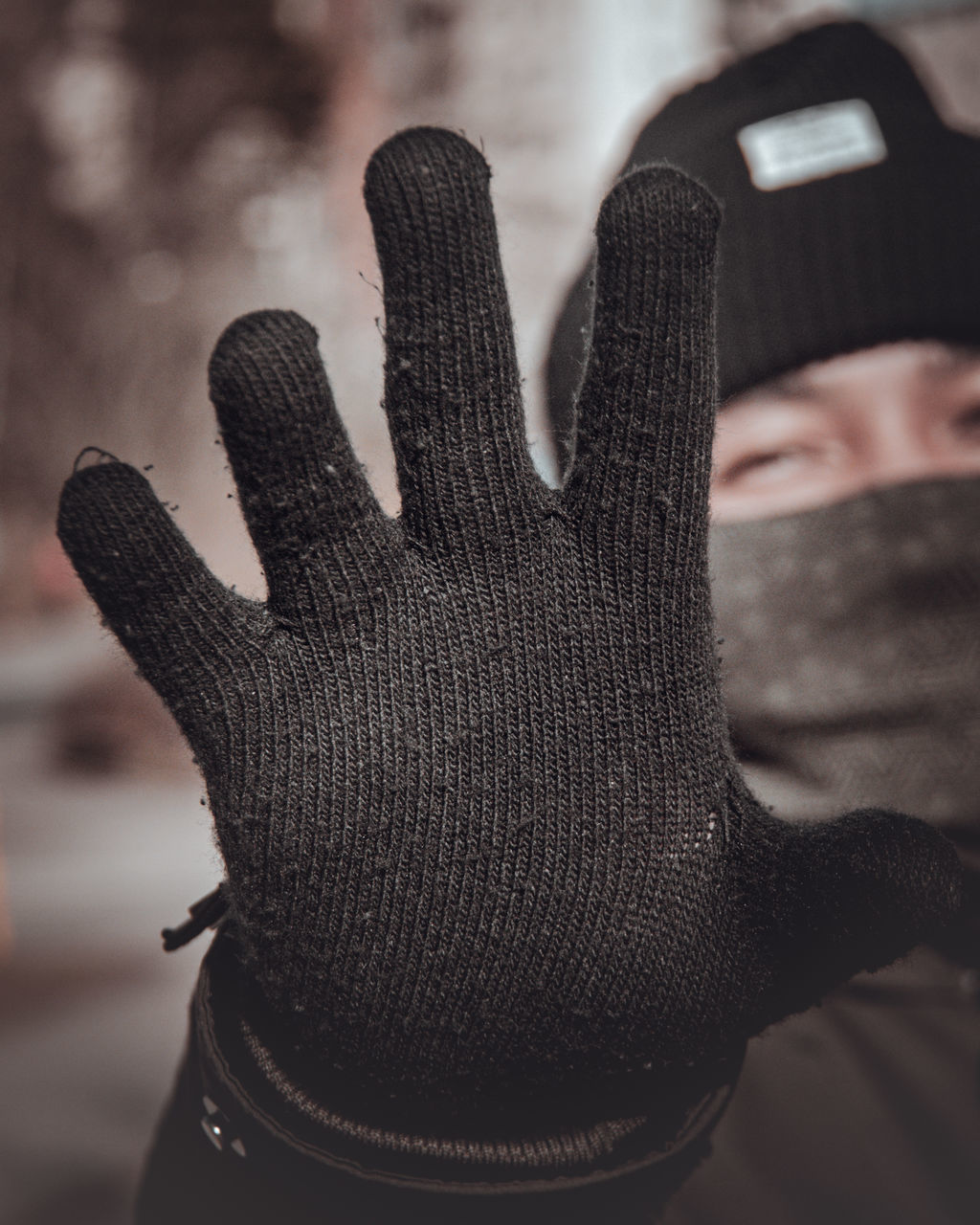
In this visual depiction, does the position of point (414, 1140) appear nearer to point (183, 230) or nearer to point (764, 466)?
point (764, 466)

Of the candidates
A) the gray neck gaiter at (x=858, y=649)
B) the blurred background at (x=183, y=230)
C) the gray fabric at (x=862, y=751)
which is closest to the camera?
the gray fabric at (x=862, y=751)

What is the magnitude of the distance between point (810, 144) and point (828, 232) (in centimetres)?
7

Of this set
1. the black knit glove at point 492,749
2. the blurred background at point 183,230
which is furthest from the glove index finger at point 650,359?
the blurred background at point 183,230

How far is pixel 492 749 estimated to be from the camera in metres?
0.34

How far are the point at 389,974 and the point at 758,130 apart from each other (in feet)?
2.08

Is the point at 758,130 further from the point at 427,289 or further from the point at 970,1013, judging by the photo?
the point at 970,1013

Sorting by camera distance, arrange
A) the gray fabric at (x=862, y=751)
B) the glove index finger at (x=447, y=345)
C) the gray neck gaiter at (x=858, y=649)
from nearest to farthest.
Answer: the glove index finger at (x=447, y=345)
the gray fabric at (x=862, y=751)
the gray neck gaiter at (x=858, y=649)

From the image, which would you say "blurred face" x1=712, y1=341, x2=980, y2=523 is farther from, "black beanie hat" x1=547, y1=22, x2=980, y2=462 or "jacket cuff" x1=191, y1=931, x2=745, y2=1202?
"jacket cuff" x1=191, y1=931, x2=745, y2=1202

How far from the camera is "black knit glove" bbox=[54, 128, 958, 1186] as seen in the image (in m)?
0.33

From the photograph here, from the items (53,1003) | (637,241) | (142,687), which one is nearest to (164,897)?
(53,1003)

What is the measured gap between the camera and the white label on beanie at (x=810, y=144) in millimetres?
635

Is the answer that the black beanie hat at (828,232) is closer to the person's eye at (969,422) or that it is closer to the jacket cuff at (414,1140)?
the person's eye at (969,422)

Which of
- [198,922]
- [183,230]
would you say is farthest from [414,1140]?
[183,230]

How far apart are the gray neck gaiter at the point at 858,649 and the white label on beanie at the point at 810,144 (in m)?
0.25
